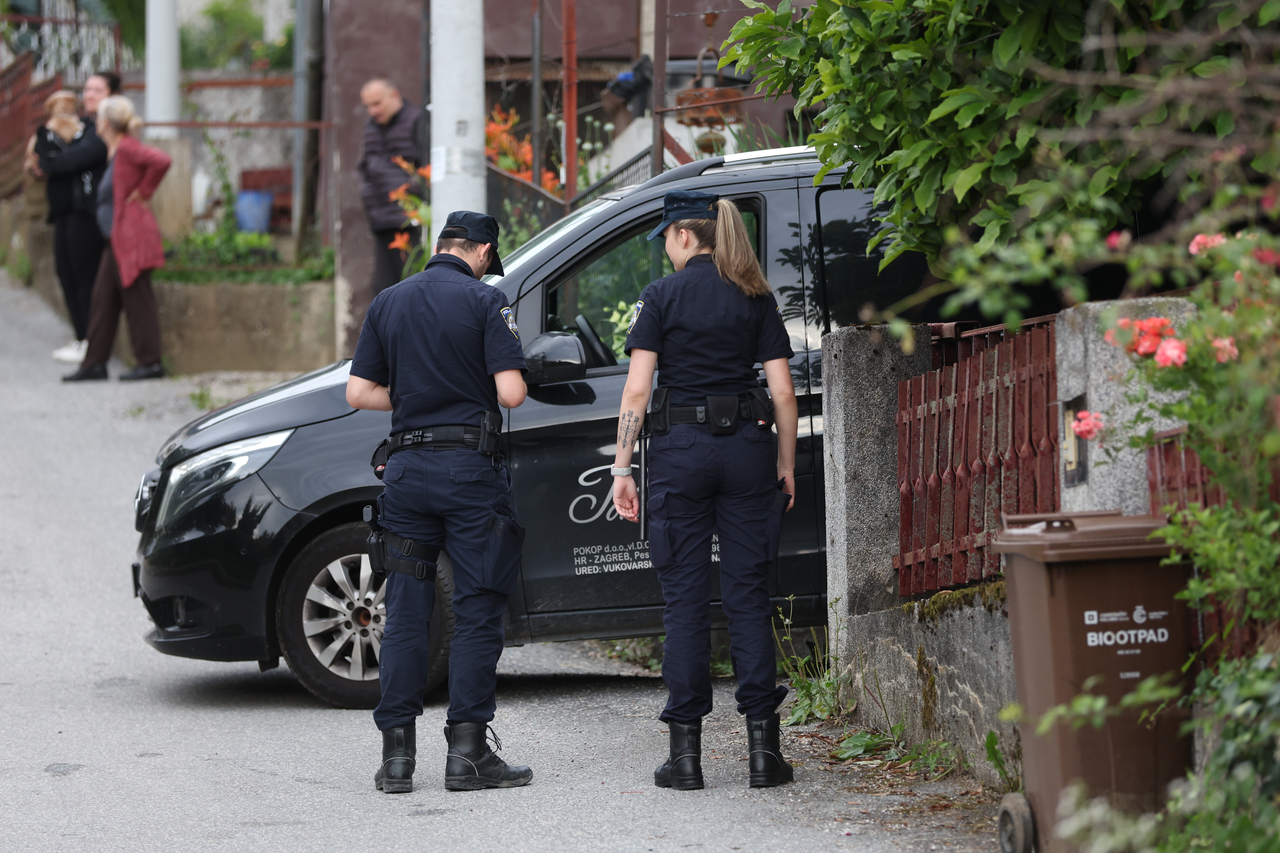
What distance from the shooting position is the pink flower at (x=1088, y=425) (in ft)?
12.3

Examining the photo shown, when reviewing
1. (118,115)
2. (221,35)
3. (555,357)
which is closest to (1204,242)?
(555,357)

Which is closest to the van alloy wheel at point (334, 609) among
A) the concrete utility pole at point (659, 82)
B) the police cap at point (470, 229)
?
the police cap at point (470, 229)

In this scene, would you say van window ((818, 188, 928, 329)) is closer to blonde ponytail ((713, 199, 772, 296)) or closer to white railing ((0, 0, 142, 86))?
blonde ponytail ((713, 199, 772, 296))

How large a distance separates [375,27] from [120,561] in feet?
21.6

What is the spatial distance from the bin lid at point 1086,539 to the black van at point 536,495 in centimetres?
243

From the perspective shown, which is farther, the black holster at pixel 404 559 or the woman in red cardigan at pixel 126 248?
the woman in red cardigan at pixel 126 248

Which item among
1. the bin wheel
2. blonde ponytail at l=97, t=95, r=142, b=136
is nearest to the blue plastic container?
blonde ponytail at l=97, t=95, r=142, b=136

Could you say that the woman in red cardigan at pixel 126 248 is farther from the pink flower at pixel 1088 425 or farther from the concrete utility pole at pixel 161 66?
the pink flower at pixel 1088 425

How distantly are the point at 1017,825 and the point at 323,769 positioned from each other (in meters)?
2.55

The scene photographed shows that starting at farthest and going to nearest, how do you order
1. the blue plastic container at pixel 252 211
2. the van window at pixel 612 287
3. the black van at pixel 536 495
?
1. the blue plastic container at pixel 252 211
2. the van window at pixel 612 287
3. the black van at pixel 536 495

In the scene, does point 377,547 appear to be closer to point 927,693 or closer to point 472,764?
point 472,764

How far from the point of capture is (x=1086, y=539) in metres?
3.45

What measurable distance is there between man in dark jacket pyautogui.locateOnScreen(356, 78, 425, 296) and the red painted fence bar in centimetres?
675

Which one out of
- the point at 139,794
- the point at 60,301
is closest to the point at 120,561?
the point at 139,794
